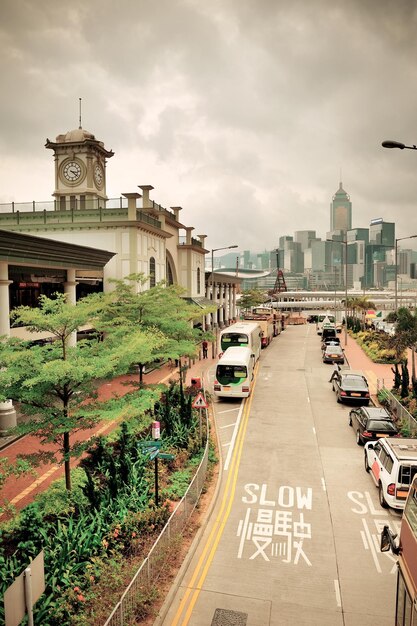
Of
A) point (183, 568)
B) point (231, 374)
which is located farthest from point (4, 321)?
point (183, 568)

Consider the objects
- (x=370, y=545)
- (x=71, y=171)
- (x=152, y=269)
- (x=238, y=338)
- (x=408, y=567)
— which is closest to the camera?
(x=408, y=567)

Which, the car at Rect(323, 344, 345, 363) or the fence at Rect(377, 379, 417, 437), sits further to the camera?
the car at Rect(323, 344, 345, 363)

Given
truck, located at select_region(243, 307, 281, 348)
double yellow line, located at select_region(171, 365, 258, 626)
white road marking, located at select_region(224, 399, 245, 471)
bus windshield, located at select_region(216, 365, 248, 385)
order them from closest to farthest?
1. double yellow line, located at select_region(171, 365, 258, 626)
2. white road marking, located at select_region(224, 399, 245, 471)
3. bus windshield, located at select_region(216, 365, 248, 385)
4. truck, located at select_region(243, 307, 281, 348)

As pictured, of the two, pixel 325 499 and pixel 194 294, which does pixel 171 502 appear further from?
pixel 194 294

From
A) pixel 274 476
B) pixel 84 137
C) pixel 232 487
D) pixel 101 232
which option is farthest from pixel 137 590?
pixel 84 137

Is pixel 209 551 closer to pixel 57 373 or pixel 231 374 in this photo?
pixel 57 373

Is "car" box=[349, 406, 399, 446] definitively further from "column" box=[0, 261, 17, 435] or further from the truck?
the truck

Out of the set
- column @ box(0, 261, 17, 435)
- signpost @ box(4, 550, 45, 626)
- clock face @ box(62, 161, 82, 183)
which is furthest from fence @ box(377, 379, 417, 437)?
clock face @ box(62, 161, 82, 183)

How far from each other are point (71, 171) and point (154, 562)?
34.8 metres

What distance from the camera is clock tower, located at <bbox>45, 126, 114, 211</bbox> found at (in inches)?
1491

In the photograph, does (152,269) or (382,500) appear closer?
(382,500)

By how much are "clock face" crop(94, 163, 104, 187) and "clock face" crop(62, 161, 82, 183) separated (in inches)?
53.2

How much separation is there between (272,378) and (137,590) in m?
24.2

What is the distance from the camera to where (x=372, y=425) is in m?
17.9
